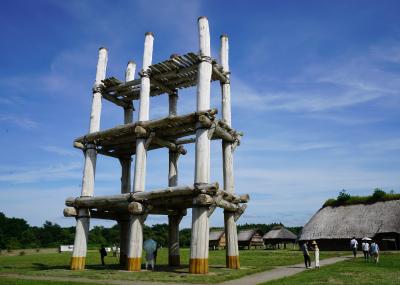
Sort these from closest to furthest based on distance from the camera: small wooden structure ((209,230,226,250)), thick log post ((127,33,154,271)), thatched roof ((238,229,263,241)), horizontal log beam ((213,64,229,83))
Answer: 1. thick log post ((127,33,154,271))
2. horizontal log beam ((213,64,229,83))
3. thatched roof ((238,229,263,241))
4. small wooden structure ((209,230,226,250))

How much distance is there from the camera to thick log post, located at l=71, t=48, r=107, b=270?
2466 cm

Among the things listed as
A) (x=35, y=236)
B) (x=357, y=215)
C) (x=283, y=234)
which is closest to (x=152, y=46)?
(x=357, y=215)

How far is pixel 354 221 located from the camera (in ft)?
161

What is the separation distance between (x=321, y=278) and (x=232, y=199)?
806 cm

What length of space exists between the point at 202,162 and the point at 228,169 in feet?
16.7

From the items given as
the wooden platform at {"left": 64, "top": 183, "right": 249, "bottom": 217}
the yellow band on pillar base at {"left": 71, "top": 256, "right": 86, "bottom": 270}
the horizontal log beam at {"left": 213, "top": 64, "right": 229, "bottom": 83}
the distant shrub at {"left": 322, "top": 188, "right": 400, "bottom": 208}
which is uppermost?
the horizontal log beam at {"left": 213, "top": 64, "right": 229, "bottom": 83}

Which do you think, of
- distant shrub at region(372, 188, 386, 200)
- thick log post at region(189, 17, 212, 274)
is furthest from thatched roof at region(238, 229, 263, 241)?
thick log post at region(189, 17, 212, 274)

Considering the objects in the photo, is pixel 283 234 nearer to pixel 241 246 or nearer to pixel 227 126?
pixel 241 246

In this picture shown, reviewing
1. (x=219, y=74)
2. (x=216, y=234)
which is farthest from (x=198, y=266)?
(x=216, y=234)

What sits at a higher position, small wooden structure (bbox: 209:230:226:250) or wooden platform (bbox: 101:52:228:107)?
wooden platform (bbox: 101:52:228:107)

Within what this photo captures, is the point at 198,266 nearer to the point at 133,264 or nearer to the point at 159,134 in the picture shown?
the point at 133,264

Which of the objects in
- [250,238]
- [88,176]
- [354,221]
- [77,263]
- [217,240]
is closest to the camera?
[77,263]

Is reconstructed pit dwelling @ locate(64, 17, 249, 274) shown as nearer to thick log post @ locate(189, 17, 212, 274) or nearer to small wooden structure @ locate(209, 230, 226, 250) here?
thick log post @ locate(189, 17, 212, 274)

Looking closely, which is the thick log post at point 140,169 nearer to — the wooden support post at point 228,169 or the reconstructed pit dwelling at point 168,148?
the reconstructed pit dwelling at point 168,148
